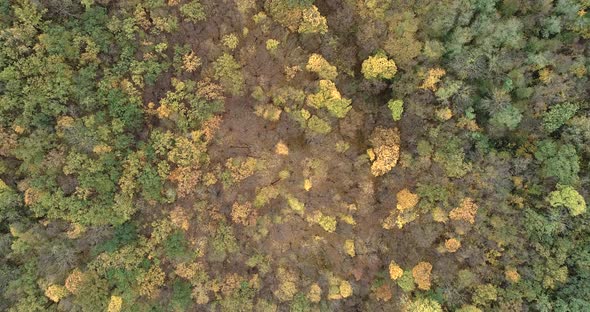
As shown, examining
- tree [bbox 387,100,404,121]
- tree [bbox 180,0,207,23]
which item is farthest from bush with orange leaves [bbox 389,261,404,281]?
tree [bbox 180,0,207,23]

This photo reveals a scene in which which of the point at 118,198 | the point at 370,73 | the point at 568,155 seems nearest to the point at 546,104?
the point at 568,155

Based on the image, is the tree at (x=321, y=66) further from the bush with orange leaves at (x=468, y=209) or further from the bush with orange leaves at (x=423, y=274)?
the bush with orange leaves at (x=423, y=274)

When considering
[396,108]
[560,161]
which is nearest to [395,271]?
[396,108]

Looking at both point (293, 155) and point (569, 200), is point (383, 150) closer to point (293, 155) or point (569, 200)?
point (293, 155)

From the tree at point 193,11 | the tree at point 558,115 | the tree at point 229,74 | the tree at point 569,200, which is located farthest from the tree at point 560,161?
the tree at point 193,11

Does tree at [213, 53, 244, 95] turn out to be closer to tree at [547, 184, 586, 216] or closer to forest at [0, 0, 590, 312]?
forest at [0, 0, 590, 312]

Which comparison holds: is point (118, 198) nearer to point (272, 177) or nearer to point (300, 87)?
point (272, 177)
